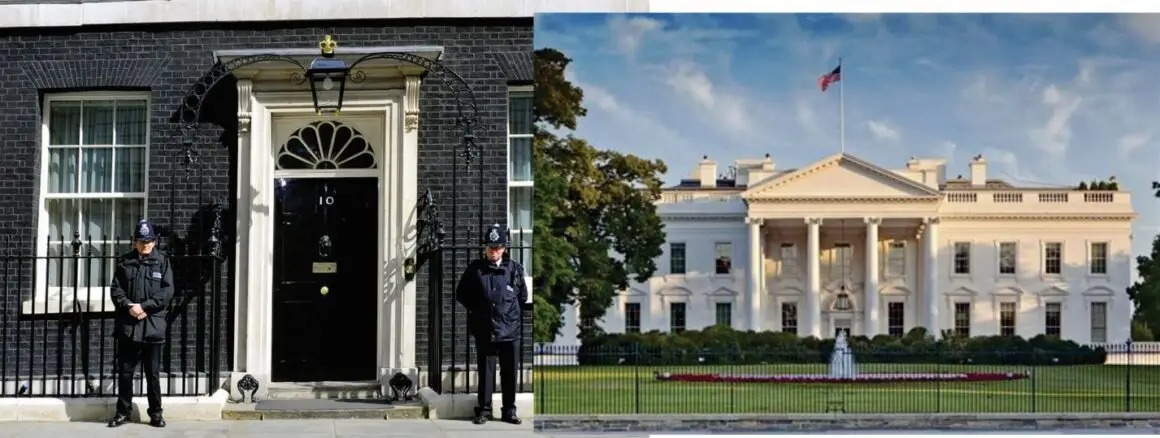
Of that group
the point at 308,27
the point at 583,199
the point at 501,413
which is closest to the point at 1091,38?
the point at 583,199

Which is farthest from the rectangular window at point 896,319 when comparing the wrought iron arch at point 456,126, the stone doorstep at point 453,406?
the wrought iron arch at point 456,126

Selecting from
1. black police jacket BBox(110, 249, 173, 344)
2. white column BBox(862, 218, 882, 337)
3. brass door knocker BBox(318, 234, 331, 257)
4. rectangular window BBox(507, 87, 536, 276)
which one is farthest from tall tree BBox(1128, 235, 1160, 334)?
black police jacket BBox(110, 249, 173, 344)

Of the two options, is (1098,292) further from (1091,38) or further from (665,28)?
(665,28)

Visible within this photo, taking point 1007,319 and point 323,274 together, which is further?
point 323,274

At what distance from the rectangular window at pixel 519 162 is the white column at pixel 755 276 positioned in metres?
3.29

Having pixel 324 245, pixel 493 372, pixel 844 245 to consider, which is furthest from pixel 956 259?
pixel 324 245

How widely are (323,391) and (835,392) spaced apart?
15.0 ft

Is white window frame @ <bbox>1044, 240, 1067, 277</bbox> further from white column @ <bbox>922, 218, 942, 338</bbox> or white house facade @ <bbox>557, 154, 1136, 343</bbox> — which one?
white column @ <bbox>922, 218, 942, 338</bbox>

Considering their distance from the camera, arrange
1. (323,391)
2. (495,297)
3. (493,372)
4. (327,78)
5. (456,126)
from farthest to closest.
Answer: (323,391) → (456,126) → (327,78) → (493,372) → (495,297)

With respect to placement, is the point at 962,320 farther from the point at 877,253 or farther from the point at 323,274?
the point at 323,274

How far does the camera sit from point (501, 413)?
970 centimetres

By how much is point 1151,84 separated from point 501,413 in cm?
442

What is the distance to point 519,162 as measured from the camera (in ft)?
35.8

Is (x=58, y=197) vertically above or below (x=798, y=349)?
above
